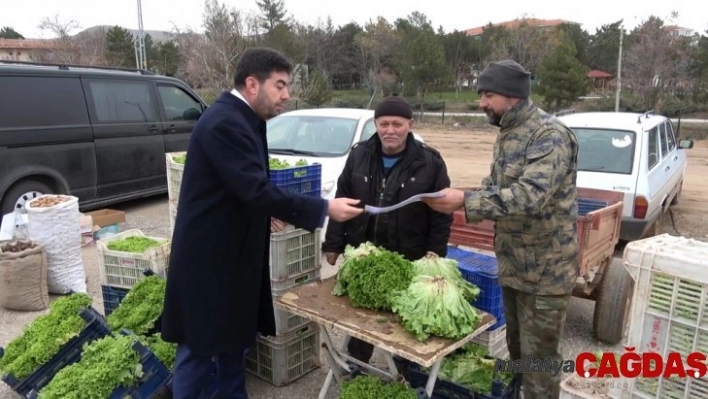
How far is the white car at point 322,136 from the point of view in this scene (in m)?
6.83

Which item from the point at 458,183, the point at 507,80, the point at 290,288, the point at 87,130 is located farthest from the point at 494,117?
the point at 458,183

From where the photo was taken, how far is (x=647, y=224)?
6.23 meters

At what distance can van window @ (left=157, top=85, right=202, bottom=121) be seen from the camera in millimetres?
9164

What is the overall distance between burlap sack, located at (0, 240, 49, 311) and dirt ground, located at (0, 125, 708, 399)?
0.11m

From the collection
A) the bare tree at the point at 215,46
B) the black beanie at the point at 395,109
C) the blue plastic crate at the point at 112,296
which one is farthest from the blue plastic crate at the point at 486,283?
the bare tree at the point at 215,46

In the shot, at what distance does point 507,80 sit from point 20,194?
22.2 ft

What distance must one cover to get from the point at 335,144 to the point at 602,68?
45.3 meters

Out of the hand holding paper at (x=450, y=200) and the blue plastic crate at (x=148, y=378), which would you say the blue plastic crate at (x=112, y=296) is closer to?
the blue plastic crate at (x=148, y=378)

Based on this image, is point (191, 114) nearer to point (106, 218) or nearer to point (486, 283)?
point (106, 218)

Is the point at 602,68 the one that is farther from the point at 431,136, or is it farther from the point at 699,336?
the point at 699,336

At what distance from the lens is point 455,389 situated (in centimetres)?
324

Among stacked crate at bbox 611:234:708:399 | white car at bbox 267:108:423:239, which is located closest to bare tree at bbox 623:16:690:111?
white car at bbox 267:108:423:239

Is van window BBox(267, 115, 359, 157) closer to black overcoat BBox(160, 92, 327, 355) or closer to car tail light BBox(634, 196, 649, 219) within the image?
car tail light BBox(634, 196, 649, 219)

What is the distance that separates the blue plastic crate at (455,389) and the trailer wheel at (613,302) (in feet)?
5.82
